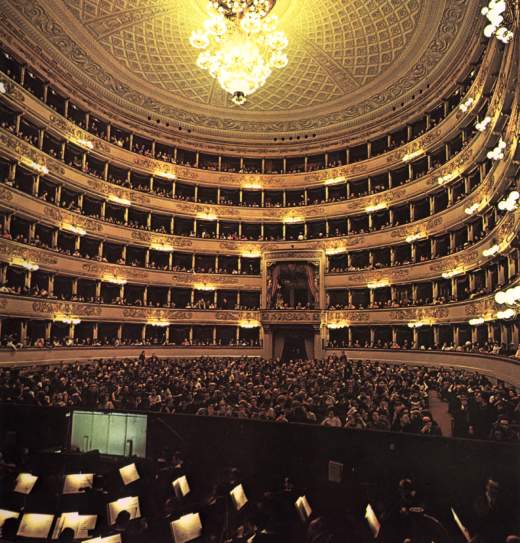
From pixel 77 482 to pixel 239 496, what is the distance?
260cm

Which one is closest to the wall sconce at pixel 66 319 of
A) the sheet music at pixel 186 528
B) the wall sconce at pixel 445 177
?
the sheet music at pixel 186 528

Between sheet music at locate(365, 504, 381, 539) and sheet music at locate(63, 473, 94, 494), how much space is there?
13.9ft

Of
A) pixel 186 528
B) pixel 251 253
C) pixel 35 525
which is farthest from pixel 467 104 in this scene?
pixel 35 525

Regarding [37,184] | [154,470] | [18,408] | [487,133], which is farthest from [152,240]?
[154,470]

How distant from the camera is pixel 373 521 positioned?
6.01 m

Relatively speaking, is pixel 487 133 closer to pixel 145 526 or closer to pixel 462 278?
pixel 462 278

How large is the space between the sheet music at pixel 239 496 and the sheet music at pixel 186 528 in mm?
817

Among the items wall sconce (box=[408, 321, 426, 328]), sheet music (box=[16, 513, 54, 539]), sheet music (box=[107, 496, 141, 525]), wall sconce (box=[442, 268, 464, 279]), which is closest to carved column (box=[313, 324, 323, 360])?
wall sconce (box=[408, 321, 426, 328])

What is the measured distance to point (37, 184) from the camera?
90.7 ft

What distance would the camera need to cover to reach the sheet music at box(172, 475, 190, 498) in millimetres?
7332

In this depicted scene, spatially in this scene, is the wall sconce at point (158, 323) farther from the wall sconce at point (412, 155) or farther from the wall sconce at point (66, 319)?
the wall sconce at point (412, 155)

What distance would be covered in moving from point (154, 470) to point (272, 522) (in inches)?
114

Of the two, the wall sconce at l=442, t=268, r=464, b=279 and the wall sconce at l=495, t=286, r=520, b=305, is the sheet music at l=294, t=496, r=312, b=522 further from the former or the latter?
the wall sconce at l=442, t=268, r=464, b=279

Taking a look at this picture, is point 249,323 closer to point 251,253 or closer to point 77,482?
point 251,253
